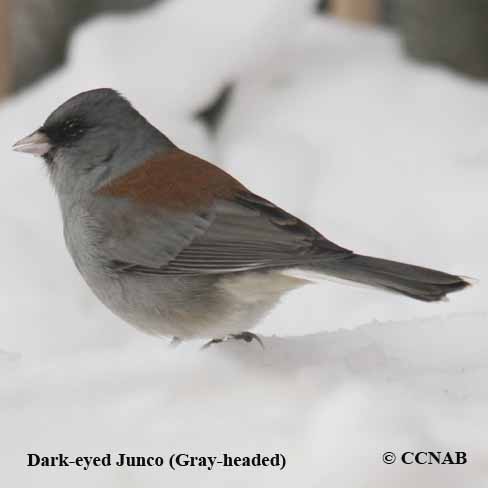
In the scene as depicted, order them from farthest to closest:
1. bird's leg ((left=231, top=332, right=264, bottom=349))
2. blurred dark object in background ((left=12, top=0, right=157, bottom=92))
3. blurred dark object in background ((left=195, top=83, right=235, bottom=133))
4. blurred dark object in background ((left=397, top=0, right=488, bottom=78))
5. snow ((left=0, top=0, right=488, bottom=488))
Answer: blurred dark object in background ((left=12, top=0, right=157, bottom=92)), blurred dark object in background ((left=397, top=0, right=488, bottom=78)), blurred dark object in background ((left=195, top=83, right=235, bottom=133)), bird's leg ((left=231, top=332, right=264, bottom=349)), snow ((left=0, top=0, right=488, bottom=488))

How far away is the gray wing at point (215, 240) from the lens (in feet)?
6.88

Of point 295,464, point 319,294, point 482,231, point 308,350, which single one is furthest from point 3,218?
point 295,464

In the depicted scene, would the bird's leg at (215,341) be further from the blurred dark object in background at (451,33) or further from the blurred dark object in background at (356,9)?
the blurred dark object in background at (356,9)

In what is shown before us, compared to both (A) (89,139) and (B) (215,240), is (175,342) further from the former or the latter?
(A) (89,139)

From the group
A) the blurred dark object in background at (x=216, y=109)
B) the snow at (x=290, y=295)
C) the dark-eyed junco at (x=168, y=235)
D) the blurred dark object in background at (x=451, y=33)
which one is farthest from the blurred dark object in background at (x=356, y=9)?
the dark-eyed junco at (x=168, y=235)

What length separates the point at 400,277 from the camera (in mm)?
1917

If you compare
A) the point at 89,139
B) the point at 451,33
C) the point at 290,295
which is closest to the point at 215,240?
the point at 89,139

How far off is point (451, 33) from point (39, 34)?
68.2 inches

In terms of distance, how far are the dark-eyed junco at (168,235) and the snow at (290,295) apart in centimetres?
9

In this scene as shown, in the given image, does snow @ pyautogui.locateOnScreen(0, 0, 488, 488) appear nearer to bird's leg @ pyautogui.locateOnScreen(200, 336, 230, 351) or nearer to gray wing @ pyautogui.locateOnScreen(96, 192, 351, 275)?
bird's leg @ pyautogui.locateOnScreen(200, 336, 230, 351)

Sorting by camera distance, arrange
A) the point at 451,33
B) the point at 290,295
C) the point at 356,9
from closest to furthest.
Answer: the point at 290,295, the point at 451,33, the point at 356,9

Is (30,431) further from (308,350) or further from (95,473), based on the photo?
(308,350)

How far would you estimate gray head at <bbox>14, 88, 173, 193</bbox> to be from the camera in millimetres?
2344

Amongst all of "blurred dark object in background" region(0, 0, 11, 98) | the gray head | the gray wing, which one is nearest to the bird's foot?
the gray wing
